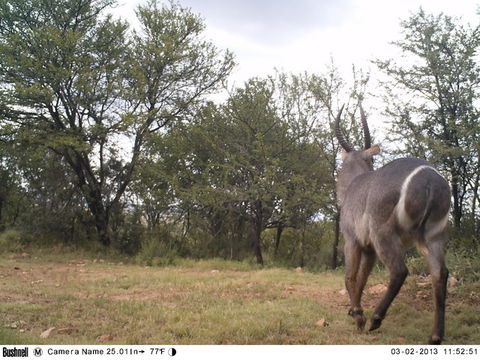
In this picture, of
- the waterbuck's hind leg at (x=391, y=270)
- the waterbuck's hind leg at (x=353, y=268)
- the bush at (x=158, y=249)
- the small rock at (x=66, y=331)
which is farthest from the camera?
the bush at (x=158, y=249)

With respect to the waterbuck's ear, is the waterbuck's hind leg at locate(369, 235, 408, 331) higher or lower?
lower

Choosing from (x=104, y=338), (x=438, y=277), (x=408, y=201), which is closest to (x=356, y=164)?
(x=408, y=201)

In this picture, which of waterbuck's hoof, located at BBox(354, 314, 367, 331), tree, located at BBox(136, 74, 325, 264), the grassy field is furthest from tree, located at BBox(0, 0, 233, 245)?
waterbuck's hoof, located at BBox(354, 314, 367, 331)

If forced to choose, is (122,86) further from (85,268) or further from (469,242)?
(469,242)

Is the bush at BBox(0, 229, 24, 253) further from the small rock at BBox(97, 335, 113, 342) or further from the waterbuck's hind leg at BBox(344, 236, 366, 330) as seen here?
the waterbuck's hind leg at BBox(344, 236, 366, 330)

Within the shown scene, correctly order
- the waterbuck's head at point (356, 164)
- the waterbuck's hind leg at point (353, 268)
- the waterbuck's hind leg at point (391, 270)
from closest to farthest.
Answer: the waterbuck's hind leg at point (391, 270) → the waterbuck's hind leg at point (353, 268) → the waterbuck's head at point (356, 164)

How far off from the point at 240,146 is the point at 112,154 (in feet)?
17.0

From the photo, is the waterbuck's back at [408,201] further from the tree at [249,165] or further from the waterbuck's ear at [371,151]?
the tree at [249,165]

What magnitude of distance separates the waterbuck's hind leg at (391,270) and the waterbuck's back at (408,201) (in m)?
0.12

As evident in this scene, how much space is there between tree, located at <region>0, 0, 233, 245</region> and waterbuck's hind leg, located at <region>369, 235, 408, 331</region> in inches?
415

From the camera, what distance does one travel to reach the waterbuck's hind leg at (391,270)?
3848mm

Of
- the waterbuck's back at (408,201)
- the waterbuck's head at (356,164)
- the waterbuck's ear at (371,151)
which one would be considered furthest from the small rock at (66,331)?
the waterbuck's ear at (371,151)

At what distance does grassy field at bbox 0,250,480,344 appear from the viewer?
4.37 metres

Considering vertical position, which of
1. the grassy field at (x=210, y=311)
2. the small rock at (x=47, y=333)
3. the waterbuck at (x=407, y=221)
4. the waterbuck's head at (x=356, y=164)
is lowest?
the small rock at (x=47, y=333)
